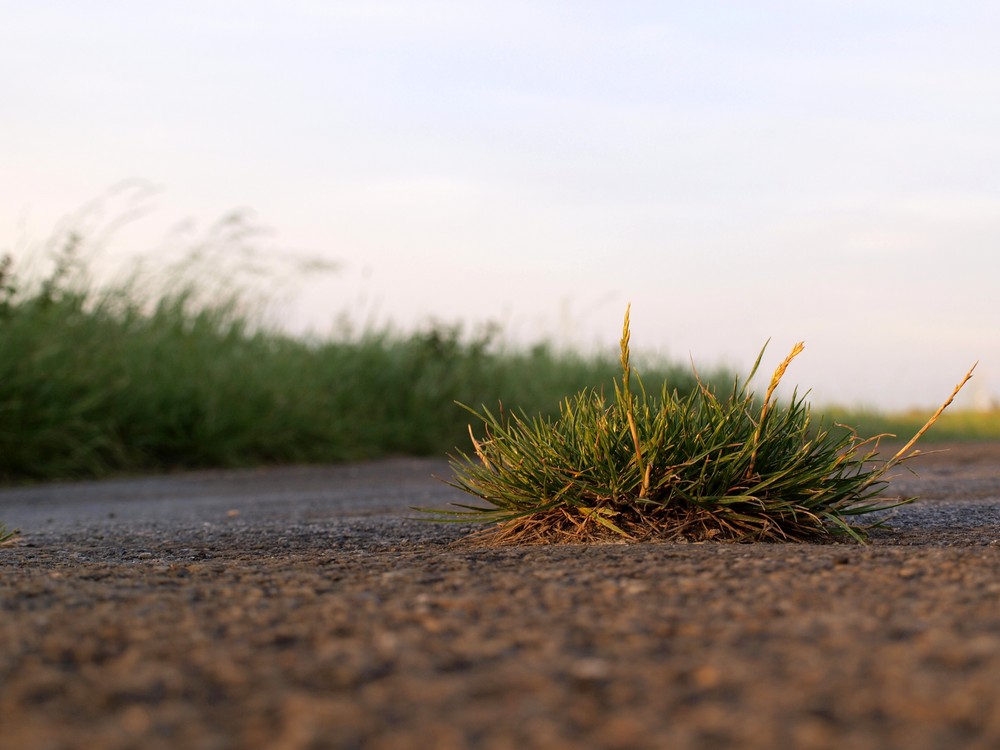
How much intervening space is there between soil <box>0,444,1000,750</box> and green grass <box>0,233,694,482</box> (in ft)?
18.5

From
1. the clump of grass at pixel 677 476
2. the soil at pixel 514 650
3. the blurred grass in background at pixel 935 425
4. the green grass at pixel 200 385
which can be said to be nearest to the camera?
the soil at pixel 514 650

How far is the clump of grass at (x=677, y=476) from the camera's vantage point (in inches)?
121

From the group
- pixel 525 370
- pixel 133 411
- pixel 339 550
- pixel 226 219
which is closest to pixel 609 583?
pixel 339 550

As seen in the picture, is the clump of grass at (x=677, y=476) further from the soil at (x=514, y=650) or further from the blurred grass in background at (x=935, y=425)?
the blurred grass in background at (x=935, y=425)

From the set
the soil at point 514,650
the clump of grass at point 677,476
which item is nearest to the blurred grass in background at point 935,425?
the clump of grass at point 677,476

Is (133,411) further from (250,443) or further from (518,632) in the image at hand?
(518,632)

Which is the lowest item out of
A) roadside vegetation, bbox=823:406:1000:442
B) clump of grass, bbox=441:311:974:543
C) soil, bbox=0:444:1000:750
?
soil, bbox=0:444:1000:750

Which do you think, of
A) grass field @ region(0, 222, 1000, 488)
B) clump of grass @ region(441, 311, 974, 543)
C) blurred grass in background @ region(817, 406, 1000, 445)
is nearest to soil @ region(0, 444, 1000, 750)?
clump of grass @ region(441, 311, 974, 543)

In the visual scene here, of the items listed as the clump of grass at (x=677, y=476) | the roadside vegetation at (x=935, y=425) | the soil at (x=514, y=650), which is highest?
the roadside vegetation at (x=935, y=425)

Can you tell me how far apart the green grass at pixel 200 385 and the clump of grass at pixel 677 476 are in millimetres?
5760

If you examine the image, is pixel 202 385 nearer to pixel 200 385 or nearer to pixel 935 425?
pixel 200 385

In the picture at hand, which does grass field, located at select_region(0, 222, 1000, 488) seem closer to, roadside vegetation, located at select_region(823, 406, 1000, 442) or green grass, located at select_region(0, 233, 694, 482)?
green grass, located at select_region(0, 233, 694, 482)

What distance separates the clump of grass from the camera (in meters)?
3.07

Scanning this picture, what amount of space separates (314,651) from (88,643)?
0.38 metres
